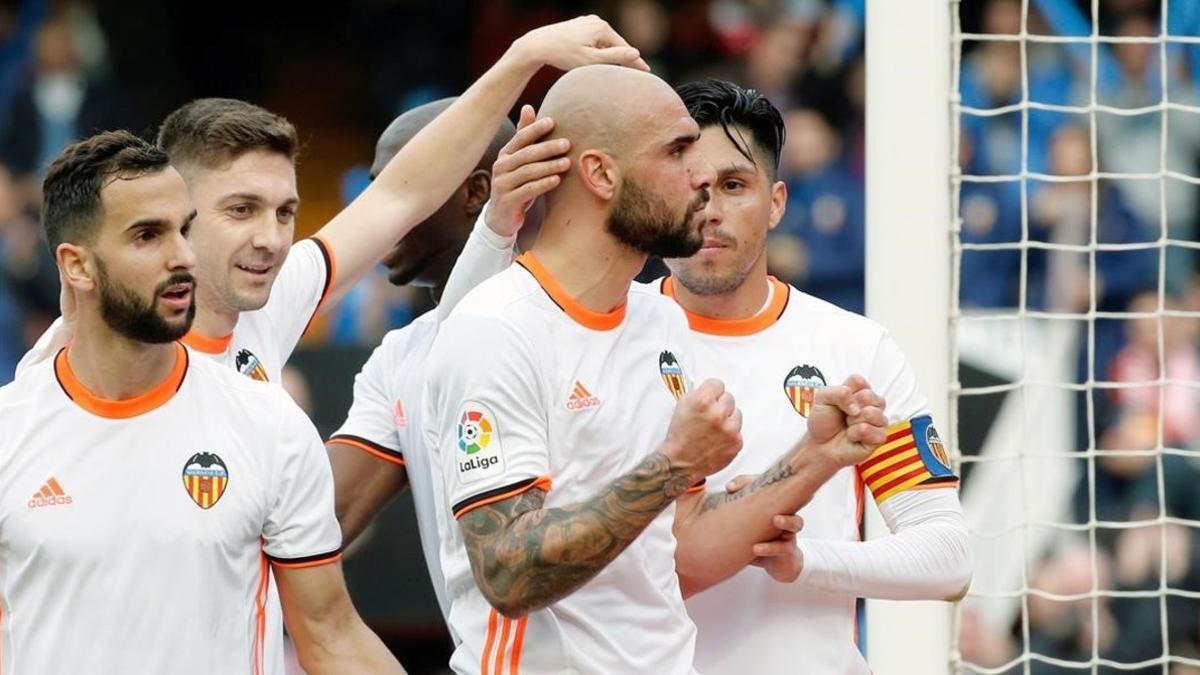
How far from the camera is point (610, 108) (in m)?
3.79

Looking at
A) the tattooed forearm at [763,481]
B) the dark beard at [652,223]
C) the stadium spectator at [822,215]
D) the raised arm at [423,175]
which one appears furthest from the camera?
the stadium spectator at [822,215]

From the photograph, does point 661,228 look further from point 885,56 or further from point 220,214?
point 885,56

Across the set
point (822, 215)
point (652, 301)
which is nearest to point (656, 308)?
point (652, 301)

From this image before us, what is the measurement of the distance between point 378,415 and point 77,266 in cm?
125

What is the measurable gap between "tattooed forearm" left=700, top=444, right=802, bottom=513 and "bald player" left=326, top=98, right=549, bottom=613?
81 cm

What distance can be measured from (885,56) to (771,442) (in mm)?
1367

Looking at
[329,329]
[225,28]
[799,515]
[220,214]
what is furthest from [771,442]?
[225,28]

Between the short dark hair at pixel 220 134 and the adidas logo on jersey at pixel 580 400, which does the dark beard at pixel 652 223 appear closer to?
the adidas logo on jersey at pixel 580 400

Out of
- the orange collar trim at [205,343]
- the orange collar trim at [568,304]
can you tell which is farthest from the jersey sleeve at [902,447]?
the orange collar trim at [205,343]

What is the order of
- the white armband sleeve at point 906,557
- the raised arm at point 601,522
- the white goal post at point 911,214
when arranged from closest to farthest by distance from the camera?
1. the raised arm at point 601,522
2. the white armband sleeve at point 906,557
3. the white goal post at point 911,214

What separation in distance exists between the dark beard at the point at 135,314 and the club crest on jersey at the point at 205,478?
24 centimetres

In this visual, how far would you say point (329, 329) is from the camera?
9992 mm

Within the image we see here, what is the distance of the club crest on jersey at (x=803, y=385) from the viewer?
4.27 meters

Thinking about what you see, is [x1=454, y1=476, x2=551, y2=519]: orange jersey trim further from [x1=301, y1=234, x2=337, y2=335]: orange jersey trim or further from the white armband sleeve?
[x1=301, y1=234, x2=337, y2=335]: orange jersey trim
